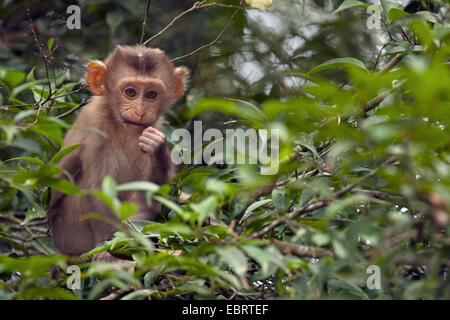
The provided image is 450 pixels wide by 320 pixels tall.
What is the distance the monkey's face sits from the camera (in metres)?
4.89

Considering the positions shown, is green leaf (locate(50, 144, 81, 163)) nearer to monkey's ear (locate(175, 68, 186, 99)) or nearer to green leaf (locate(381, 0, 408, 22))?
green leaf (locate(381, 0, 408, 22))

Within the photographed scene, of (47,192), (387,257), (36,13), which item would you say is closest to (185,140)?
(47,192)

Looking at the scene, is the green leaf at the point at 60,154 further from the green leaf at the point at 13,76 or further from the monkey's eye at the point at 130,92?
the monkey's eye at the point at 130,92

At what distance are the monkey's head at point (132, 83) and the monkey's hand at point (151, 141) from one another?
40 centimetres

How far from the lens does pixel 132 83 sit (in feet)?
16.6

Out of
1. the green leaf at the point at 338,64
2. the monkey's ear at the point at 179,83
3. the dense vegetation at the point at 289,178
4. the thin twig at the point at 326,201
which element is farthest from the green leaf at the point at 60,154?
the monkey's ear at the point at 179,83

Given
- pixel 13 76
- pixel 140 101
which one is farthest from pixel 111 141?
pixel 13 76

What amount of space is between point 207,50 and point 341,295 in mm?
4264

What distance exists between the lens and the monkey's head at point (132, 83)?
4949 mm

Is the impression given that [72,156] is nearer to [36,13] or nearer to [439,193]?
[36,13]

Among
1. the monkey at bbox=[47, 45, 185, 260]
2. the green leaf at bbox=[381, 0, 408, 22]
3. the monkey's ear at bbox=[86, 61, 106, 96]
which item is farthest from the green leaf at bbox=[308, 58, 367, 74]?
the monkey's ear at bbox=[86, 61, 106, 96]

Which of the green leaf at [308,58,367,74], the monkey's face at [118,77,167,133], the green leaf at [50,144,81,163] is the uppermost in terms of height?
the monkey's face at [118,77,167,133]

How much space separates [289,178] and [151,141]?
1.41 metres

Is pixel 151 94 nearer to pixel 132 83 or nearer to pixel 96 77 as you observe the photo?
A: pixel 132 83
